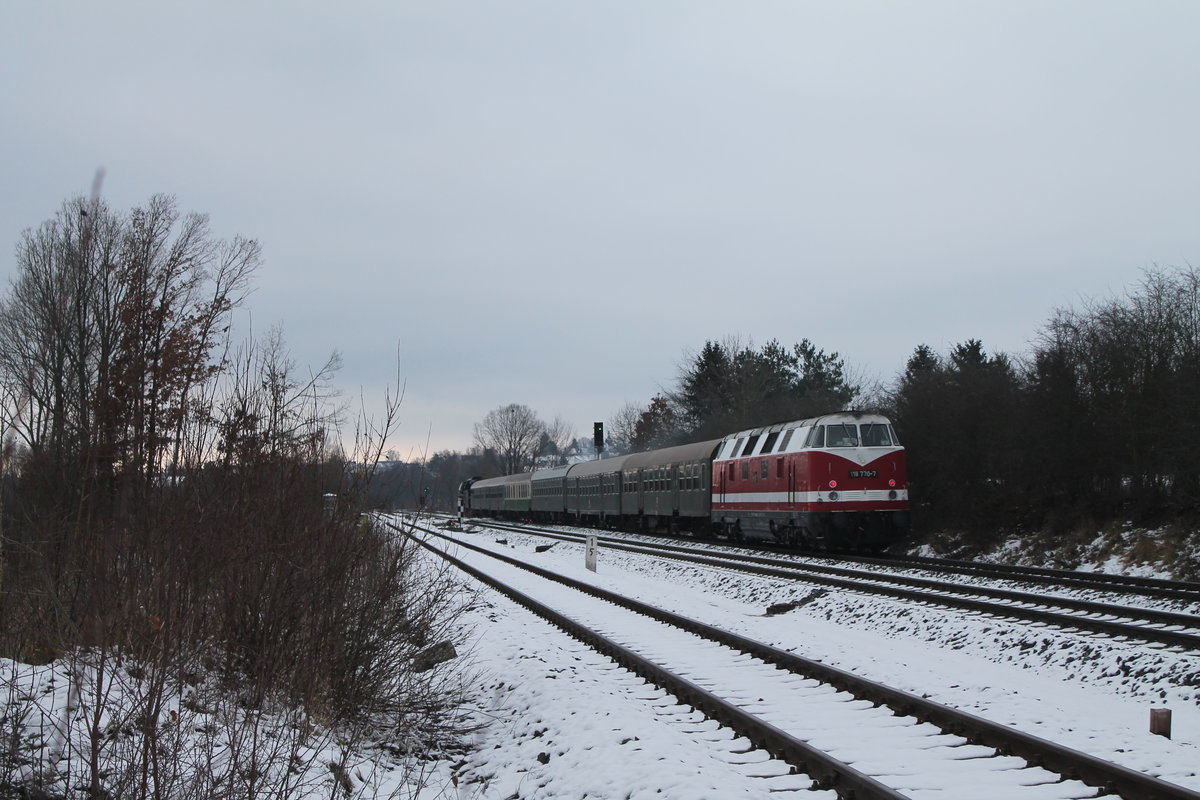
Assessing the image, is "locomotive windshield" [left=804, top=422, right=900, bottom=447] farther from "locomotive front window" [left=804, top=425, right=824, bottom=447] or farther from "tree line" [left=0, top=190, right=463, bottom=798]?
"tree line" [left=0, top=190, right=463, bottom=798]

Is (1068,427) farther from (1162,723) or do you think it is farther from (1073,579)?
(1162,723)

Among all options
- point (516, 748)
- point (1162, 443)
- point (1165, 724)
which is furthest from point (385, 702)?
point (1162, 443)

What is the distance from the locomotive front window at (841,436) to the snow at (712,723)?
7.99 meters

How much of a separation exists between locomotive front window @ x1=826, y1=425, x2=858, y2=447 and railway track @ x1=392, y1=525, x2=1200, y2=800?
11.3 meters

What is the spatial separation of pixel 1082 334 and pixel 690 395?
44.2 m

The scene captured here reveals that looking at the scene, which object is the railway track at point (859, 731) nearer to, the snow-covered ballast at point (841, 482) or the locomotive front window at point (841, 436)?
the snow-covered ballast at point (841, 482)

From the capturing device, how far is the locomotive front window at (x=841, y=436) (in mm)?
22078

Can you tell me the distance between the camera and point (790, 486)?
2320 centimetres

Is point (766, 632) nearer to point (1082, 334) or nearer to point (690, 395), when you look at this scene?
point (1082, 334)

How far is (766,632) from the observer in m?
12.2

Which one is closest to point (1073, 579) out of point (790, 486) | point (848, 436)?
point (848, 436)

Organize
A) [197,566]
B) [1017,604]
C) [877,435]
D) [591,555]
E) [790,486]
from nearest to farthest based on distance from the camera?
[197,566], [1017,604], [877,435], [591,555], [790,486]

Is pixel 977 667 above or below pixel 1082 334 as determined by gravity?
below

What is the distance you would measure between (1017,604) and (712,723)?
24.3 ft
